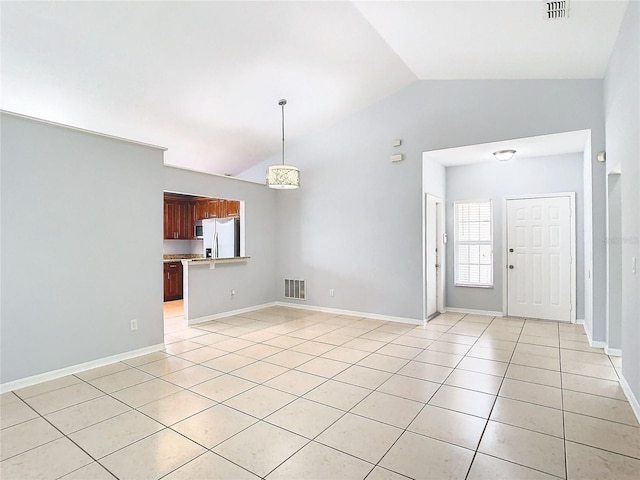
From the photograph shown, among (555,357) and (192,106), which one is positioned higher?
(192,106)

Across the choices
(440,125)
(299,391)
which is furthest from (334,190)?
(299,391)

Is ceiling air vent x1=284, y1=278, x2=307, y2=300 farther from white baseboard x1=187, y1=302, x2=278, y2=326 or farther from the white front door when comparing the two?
the white front door

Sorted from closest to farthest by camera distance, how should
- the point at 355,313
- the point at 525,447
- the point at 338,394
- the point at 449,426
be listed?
the point at 525,447 < the point at 449,426 < the point at 338,394 < the point at 355,313

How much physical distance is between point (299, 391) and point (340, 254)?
136 inches

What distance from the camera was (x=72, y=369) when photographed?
3.52m

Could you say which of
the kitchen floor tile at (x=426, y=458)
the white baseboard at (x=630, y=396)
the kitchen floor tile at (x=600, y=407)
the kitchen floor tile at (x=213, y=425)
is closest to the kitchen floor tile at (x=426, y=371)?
the kitchen floor tile at (x=600, y=407)

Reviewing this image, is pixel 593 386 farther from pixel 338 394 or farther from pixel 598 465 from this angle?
pixel 338 394

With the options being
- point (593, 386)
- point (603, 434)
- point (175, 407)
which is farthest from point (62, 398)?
point (593, 386)

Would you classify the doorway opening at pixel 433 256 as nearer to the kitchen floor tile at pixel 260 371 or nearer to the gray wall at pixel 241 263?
the kitchen floor tile at pixel 260 371

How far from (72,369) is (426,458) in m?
3.47

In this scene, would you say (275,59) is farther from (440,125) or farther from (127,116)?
(440,125)

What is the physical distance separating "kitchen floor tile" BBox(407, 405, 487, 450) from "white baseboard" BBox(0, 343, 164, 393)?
126 inches

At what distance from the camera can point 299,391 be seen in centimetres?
308

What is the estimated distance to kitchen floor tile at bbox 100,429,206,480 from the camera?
2.00m
